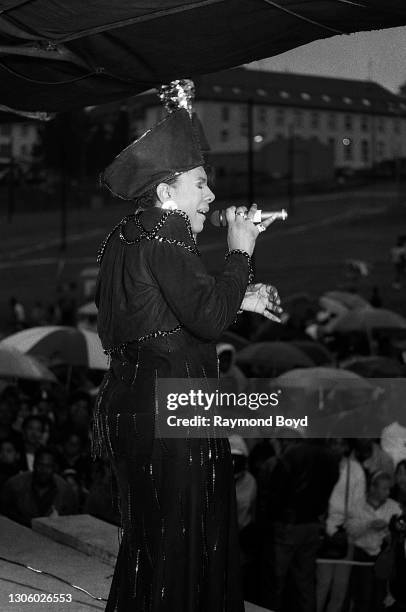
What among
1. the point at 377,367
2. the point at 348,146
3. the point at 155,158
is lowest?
the point at 377,367

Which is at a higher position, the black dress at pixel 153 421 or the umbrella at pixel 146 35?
the umbrella at pixel 146 35

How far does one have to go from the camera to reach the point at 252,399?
13.6ft

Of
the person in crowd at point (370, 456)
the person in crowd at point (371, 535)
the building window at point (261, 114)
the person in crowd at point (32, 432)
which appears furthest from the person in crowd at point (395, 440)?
the building window at point (261, 114)

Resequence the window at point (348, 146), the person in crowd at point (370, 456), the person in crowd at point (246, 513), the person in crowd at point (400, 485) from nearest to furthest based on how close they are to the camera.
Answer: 1. the person in crowd at point (246, 513)
2. the person in crowd at point (400, 485)
3. the person in crowd at point (370, 456)
4. the window at point (348, 146)

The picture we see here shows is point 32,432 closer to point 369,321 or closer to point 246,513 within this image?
point 246,513

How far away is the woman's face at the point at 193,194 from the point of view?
3.56 metres

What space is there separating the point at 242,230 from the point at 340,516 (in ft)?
11.9

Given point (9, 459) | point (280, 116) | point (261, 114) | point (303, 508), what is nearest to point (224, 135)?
point (280, 116)

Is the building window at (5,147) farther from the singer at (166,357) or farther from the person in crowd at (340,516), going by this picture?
the singer at (166,357)

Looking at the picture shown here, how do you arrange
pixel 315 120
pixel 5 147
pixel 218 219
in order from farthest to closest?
pixel 315 120
pixel 5 147
pixel 218 219

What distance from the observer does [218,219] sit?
3.66m

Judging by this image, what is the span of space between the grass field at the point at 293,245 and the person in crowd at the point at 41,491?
36671mm

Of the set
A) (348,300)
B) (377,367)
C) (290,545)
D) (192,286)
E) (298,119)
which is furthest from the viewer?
(298,119)

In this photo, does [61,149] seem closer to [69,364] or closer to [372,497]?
[69,364]
